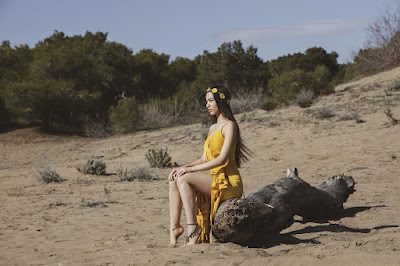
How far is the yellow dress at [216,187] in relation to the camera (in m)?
4.70

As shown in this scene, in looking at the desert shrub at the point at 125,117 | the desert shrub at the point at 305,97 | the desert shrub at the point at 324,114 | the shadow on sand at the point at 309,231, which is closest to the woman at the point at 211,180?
the shadow on sand at the point at 309,231

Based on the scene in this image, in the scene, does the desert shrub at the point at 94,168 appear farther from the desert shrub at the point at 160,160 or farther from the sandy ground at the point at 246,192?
the desert shrub at the point at 160,160

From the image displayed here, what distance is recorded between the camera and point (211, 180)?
473cm

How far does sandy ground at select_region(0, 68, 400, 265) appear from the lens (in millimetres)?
4336

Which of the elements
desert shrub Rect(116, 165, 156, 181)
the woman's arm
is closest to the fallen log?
the woman's arm

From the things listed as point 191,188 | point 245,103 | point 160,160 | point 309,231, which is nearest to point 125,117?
point 245,103

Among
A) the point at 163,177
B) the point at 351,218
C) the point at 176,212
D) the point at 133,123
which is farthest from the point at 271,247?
the point at 133,123

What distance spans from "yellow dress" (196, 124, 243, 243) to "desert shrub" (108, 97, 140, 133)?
1616 centimetres

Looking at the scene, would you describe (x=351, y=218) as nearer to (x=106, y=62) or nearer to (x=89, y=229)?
(x=89, y=229)

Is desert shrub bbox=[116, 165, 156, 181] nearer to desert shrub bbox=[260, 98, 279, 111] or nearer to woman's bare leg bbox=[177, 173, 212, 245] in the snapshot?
woman's bare leg bbox=[177, 173, 212, 245]

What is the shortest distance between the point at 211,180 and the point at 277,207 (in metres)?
1.03

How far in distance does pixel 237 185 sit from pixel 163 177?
5.69m

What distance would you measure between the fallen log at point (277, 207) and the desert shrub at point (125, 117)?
14993mm

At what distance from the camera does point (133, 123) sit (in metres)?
21.0
